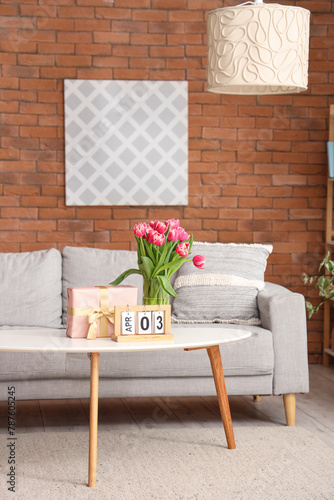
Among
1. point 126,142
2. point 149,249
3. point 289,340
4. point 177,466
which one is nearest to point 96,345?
point 149,249

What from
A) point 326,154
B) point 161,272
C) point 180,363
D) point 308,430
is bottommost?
point 308,430

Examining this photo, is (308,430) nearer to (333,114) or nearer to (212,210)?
(212,210)

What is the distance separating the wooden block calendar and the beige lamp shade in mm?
902

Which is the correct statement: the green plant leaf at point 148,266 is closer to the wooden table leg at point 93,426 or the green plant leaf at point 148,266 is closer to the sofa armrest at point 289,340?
the wooden table leg at point 93,426

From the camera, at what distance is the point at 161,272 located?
2596 mm

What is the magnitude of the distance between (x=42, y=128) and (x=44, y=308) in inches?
56.2

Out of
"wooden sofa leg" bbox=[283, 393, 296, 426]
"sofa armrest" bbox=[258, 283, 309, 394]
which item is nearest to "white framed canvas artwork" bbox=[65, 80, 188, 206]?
"sofa armrest" bbox=[258, 283, 309, 394]

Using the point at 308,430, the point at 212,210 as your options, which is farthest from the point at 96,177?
the point at 308,430

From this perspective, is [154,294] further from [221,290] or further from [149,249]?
[221,290]

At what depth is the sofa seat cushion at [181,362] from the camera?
9.75 feet

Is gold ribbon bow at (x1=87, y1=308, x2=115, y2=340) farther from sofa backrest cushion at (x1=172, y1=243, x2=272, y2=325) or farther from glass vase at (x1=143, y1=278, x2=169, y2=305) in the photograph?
sofa backrest cushion at (x1=172, y1=243, x2=272, y2=325)

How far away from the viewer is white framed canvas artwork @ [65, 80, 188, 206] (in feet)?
14.1

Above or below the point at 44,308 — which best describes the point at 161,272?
above

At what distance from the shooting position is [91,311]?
97.5 inches
